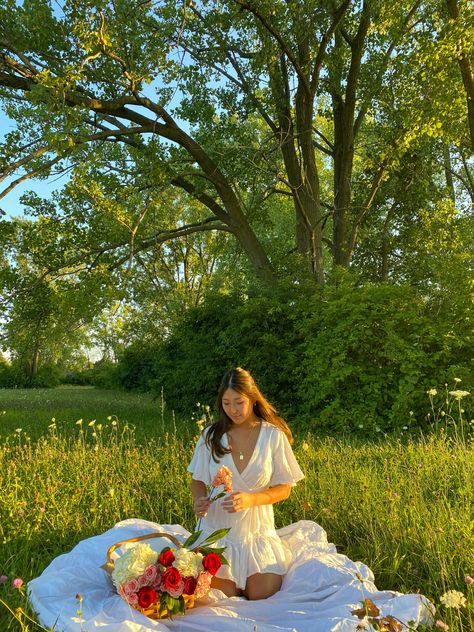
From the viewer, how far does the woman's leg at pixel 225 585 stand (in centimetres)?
364

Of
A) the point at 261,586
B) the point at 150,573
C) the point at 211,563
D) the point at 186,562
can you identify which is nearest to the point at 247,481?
the point at 261,586

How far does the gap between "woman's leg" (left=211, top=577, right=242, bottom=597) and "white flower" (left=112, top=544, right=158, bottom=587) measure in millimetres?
775

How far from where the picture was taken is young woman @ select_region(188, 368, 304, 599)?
370 cm

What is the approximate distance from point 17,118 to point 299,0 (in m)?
6.36

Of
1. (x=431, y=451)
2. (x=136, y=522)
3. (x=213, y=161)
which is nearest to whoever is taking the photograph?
(x=136, y=522)

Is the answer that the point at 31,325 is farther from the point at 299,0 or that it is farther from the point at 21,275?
the point at 299,0

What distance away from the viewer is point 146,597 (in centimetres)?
300

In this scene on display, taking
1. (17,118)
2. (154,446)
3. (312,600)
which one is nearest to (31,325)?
(17,118)

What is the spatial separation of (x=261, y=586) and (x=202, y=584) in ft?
2.22

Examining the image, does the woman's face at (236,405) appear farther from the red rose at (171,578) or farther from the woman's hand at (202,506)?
the red rose at (171,578)

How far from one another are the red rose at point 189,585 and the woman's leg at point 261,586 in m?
0.66

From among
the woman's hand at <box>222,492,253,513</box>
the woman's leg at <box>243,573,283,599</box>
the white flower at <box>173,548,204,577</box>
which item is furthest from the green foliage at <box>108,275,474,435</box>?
the white flower at <box>173,548,204,577</box>

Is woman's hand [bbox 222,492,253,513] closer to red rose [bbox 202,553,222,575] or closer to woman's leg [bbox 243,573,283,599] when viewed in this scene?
red rose [bbox 202,553,222,575]

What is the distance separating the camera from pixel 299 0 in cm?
1095
